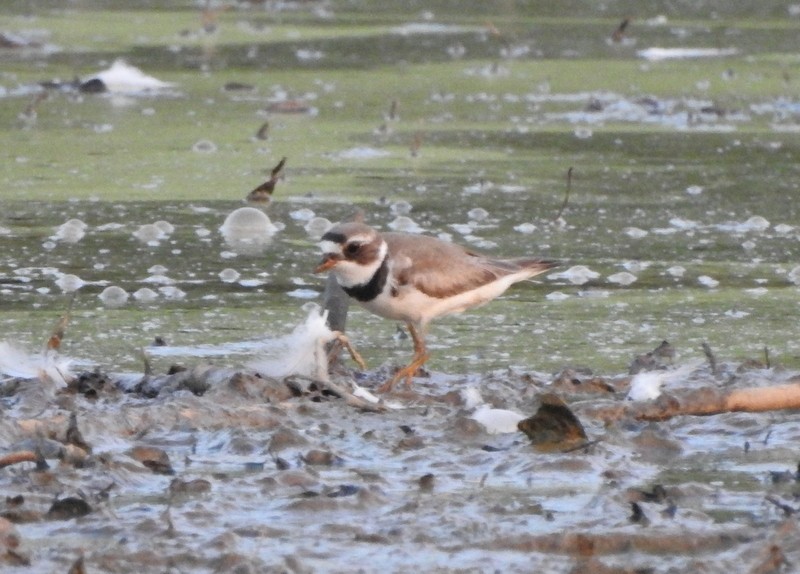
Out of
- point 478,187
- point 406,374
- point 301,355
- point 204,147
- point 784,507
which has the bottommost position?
point 204,147

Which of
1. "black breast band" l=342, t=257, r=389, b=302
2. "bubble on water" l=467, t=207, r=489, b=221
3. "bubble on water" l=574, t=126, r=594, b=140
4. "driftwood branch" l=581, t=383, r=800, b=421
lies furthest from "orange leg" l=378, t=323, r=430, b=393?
"bubble on water" l=574, t=126, r=594, b=140

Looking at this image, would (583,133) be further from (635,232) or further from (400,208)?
(635,232)

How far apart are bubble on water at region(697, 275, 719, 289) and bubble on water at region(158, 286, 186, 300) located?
6.80 feet

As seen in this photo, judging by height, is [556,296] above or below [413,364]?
below

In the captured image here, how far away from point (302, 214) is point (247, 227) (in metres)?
0.53

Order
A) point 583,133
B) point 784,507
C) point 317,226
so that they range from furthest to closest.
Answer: point 583,133, point 317,226, point 784,507

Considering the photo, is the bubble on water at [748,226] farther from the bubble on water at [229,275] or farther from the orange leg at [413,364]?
the orange leg at [413,364]

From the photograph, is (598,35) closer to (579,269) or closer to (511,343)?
(579,269)

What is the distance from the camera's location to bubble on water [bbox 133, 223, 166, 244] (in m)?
7.52

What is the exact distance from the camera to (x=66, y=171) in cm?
951

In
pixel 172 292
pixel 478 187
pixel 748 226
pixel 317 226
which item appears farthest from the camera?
pixel 478 187

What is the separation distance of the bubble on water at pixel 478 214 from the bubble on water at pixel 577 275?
3.79 ft

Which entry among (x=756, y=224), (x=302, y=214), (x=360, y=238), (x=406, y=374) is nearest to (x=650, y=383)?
(x=406, y=374)

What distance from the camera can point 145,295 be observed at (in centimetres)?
639
